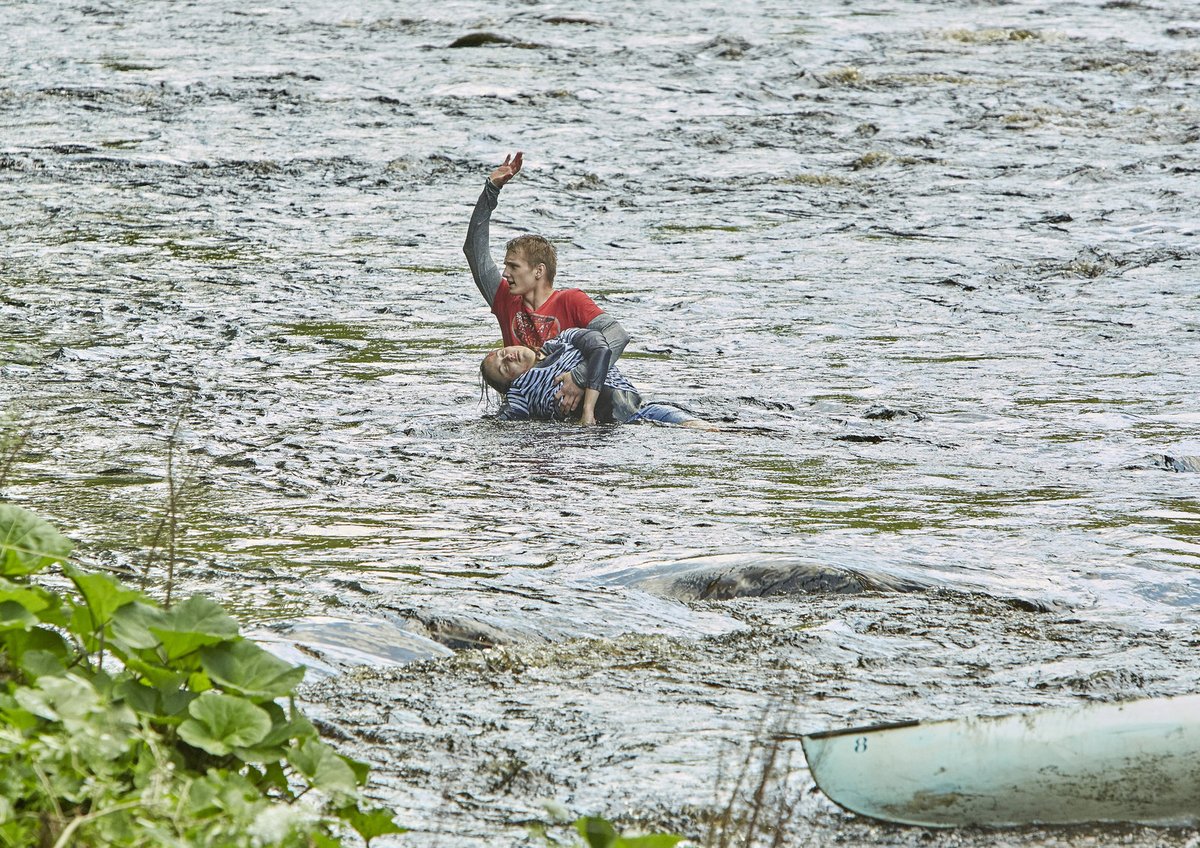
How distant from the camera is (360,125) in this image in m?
19.2

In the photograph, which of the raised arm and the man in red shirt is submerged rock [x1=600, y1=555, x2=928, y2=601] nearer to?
the man in red shirt

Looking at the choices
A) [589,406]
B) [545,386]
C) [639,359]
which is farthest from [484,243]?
[639,359]

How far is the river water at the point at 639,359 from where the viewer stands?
4.76m

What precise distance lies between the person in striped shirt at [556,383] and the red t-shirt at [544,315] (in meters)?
0.07

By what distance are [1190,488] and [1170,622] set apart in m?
2.47

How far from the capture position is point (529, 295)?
9219mm

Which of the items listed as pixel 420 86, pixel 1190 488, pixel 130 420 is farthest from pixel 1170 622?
pixel 420 86

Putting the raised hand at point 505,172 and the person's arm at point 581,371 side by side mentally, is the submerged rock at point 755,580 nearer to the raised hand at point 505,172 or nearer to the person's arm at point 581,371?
the person's arm at point 581,371

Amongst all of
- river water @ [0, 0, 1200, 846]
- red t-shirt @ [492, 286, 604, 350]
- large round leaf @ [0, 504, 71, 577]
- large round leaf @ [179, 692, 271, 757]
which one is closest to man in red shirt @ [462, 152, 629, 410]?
red t-shirt @ [492, 286, 604, 350]

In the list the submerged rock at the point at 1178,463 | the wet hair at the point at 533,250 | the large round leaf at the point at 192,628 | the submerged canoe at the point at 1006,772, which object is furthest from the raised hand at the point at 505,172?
the large round leaf at the point at 192,628

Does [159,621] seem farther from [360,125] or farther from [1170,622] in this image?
[360,125]

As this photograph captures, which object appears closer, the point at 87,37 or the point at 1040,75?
the point at 1040,75

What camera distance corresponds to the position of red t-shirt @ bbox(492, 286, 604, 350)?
9234 mm

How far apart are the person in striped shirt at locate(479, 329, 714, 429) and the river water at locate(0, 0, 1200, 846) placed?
209mm
